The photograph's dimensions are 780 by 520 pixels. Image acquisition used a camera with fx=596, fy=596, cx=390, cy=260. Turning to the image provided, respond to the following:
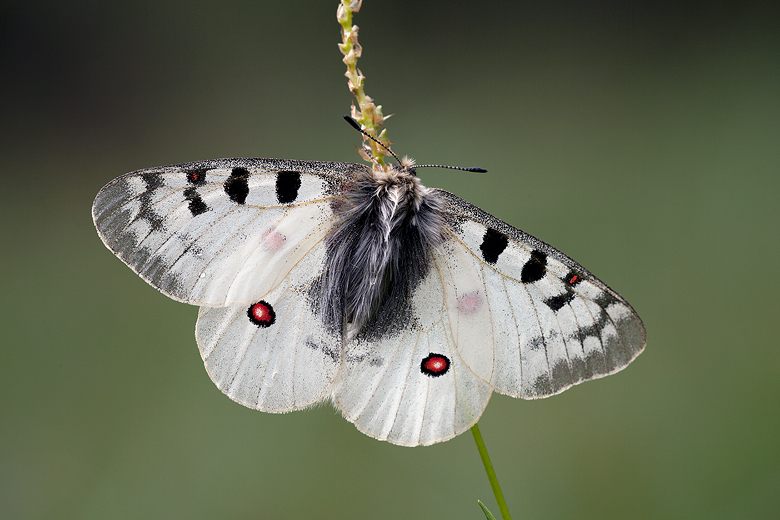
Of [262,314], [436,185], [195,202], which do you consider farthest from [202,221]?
[436,185]

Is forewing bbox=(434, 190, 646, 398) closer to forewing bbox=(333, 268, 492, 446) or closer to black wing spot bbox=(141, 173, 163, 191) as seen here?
forewing bbox=(333, 268, 492, 446)

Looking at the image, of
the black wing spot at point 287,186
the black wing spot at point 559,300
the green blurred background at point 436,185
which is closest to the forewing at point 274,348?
the black wing spot at point 287,186

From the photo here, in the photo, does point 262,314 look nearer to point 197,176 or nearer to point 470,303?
point 197,176

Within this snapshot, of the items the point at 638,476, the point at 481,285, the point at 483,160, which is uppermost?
the point at 483,160

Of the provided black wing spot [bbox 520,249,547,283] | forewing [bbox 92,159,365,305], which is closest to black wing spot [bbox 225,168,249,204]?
forewing [bbox 92,159,365,305]

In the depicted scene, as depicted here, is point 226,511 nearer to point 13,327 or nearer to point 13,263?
point 13,327

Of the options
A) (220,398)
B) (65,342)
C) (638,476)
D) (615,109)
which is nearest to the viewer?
(638,476)

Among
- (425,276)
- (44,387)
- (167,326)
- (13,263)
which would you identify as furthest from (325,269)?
(13,263)
